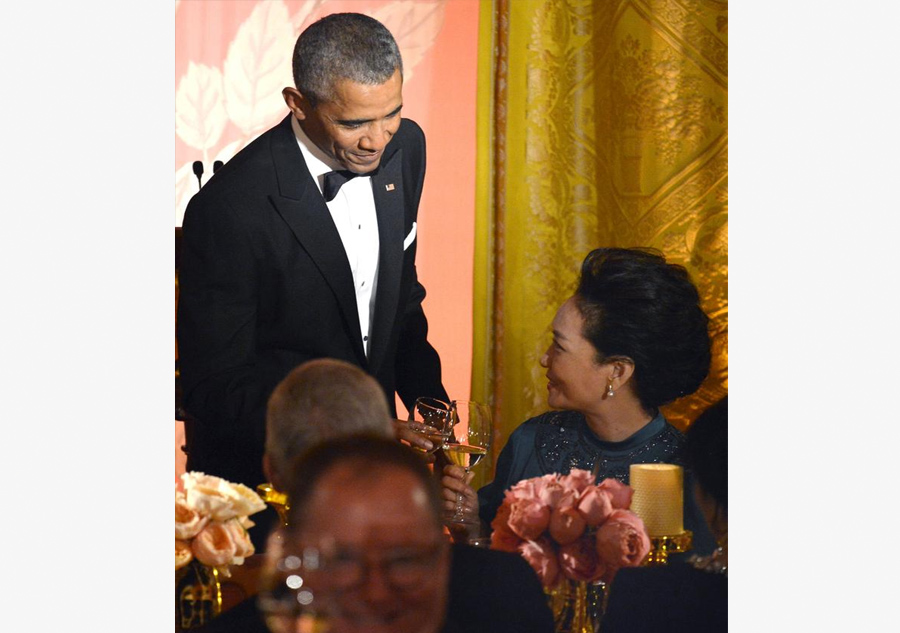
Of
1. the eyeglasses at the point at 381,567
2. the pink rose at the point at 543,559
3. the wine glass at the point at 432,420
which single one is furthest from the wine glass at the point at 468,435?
the eyeglasses at the point at 381,567

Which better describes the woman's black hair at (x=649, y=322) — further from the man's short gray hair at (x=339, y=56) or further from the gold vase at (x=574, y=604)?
the man's short gray hair at (x=339, y=56)

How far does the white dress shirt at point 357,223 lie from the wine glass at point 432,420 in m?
0.14

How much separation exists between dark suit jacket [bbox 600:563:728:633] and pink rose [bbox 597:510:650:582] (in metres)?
0.02

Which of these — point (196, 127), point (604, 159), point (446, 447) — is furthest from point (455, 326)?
point (196, 127)

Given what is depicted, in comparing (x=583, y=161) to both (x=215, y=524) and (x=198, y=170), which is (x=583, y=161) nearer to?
(x=198, y=170)

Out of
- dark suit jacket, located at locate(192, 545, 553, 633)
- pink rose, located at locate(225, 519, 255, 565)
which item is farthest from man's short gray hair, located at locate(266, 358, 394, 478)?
dark suit jacket, located at locate(192, 545, 553, 633)

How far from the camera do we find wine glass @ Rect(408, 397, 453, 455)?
2.19 metres

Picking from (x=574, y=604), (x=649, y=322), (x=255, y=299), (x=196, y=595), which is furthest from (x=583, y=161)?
(x=196, y=595)

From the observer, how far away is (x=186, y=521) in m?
2.15

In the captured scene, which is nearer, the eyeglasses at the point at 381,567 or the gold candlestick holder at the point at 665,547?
the eyeglasses at the point at 381,567

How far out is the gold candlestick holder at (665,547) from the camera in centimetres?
221

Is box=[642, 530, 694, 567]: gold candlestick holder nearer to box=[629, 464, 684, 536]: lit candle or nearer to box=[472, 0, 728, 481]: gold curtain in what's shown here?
box=[629, 464, 684, 536]: lit candle

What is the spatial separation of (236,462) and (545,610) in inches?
23.3

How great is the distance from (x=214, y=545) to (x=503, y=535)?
1.63 ft
